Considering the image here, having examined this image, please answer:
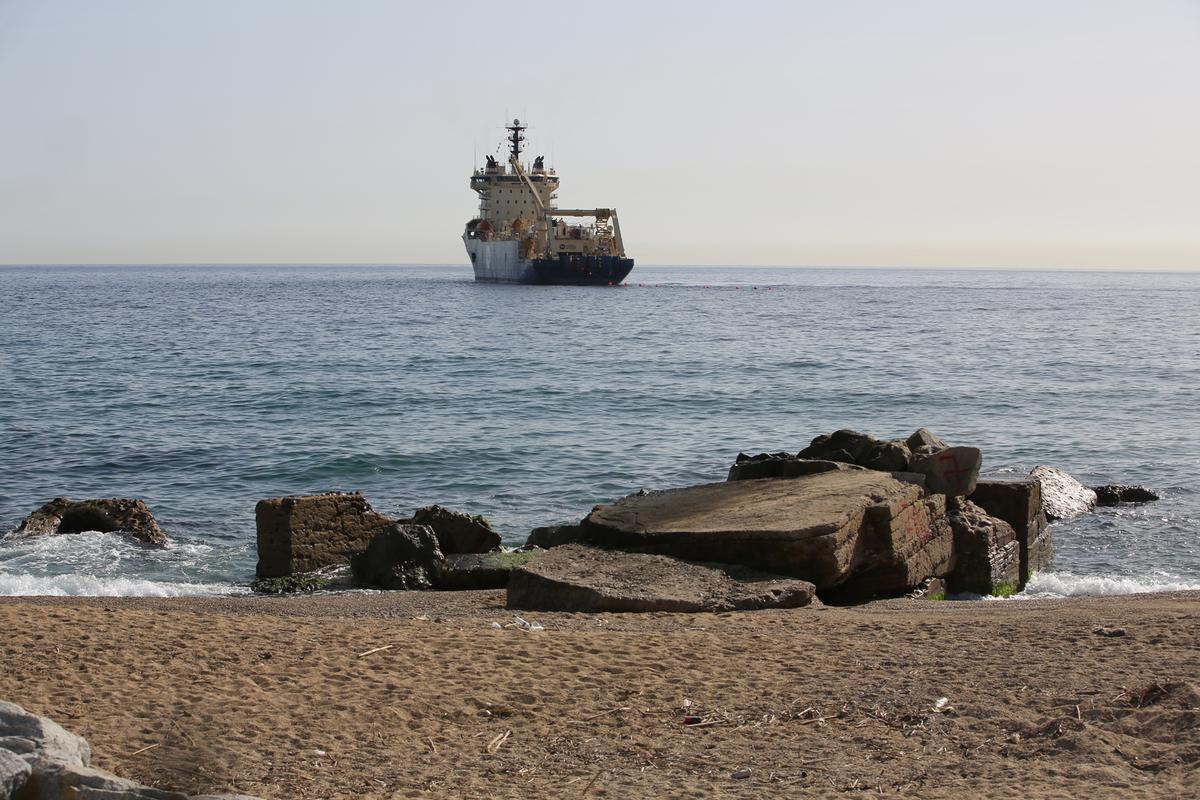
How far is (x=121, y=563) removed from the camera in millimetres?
10617

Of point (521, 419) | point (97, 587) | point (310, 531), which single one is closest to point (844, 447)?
point (310, 531)

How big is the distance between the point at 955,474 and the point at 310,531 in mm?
5324

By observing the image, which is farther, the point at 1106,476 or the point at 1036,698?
the point at 1106,476

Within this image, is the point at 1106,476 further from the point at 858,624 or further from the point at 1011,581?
the point at 858,624

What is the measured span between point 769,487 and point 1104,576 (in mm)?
3319

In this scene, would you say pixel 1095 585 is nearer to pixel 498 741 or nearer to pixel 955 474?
pixel 955 474

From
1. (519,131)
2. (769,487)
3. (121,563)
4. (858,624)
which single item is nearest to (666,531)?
(769,487)

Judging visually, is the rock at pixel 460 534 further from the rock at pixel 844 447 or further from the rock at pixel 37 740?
the rock at pixel 37 740

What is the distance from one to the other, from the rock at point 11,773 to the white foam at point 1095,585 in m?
7.59

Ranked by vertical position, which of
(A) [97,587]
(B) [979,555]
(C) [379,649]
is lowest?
(A) [97,587]

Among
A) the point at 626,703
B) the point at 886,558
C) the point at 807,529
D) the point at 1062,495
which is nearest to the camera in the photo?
the point at 626,703

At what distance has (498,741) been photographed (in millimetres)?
Answer: 4602

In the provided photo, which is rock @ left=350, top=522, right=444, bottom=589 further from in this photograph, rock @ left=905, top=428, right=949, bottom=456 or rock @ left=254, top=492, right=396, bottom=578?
rock @ left=905, top=428, right=949, bottom=456

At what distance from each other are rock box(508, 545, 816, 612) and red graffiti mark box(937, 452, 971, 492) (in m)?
2.85
